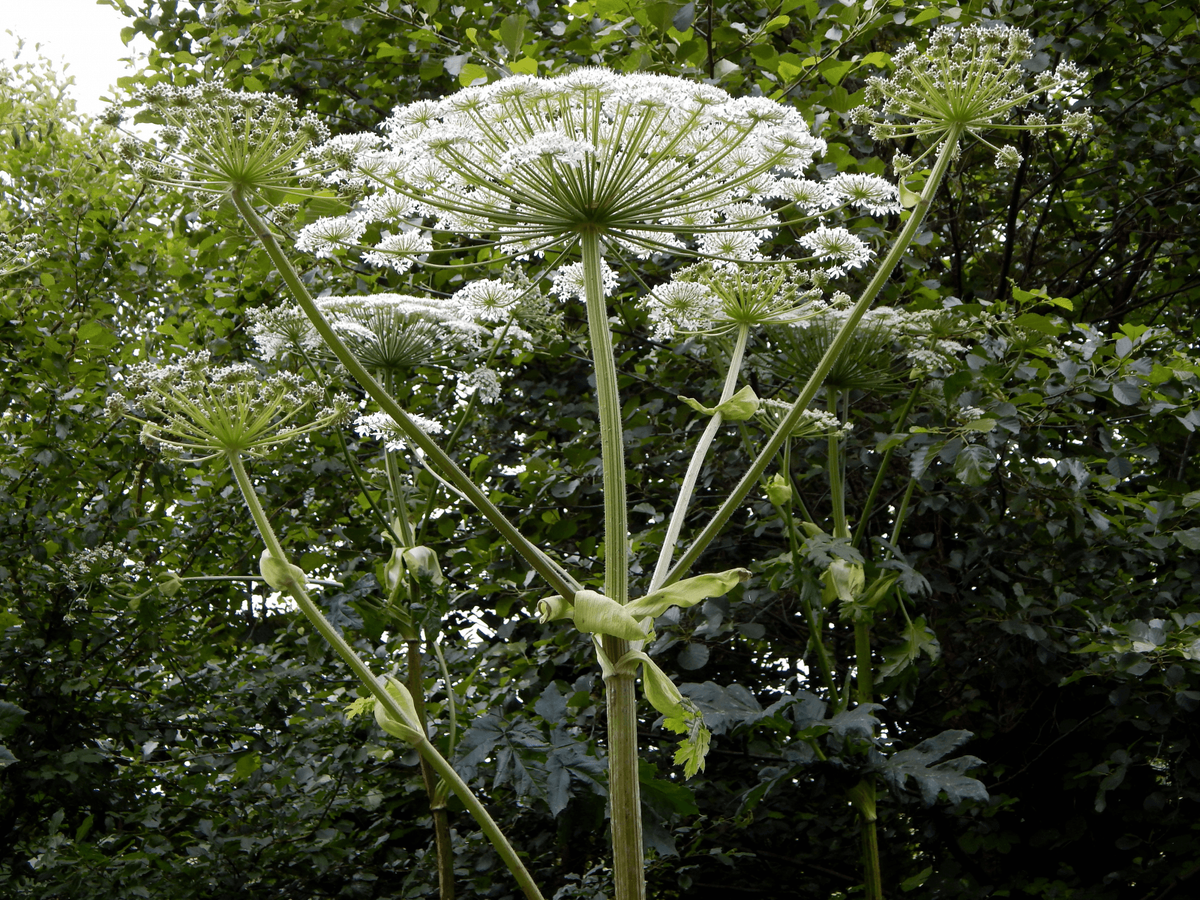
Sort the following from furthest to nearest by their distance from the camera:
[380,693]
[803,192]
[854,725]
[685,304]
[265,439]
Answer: [854,725]
[685,304]
[803,192]
[265,439]
[380,693]

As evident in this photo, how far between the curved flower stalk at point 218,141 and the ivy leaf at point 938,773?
161 cm

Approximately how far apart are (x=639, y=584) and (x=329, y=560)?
6.01 ft

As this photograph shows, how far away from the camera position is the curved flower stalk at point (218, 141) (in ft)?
4.12

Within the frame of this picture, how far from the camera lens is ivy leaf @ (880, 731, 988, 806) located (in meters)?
2.05

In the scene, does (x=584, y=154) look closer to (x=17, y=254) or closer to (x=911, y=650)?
(x=911, y=650)

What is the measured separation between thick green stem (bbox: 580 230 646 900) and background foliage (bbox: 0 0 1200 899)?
0.82 metres

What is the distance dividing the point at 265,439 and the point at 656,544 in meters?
1.55

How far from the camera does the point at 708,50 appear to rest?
324 centimetres

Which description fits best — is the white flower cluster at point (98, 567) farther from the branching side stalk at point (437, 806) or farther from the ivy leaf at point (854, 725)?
the ivy leaf at point (854, 725)

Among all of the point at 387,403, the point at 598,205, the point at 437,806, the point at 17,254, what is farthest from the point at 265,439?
the point at 17,254

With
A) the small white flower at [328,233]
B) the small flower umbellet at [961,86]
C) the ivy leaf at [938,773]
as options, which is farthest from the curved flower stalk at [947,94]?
the ivy leaf at [938,773]

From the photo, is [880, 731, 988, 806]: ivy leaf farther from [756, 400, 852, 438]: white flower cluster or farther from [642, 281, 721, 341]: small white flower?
[642, 281, 721, 341]: small white flower

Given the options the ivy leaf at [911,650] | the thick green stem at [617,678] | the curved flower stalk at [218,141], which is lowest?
the thick green stem at [617,678]

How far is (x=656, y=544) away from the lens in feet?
9.45
